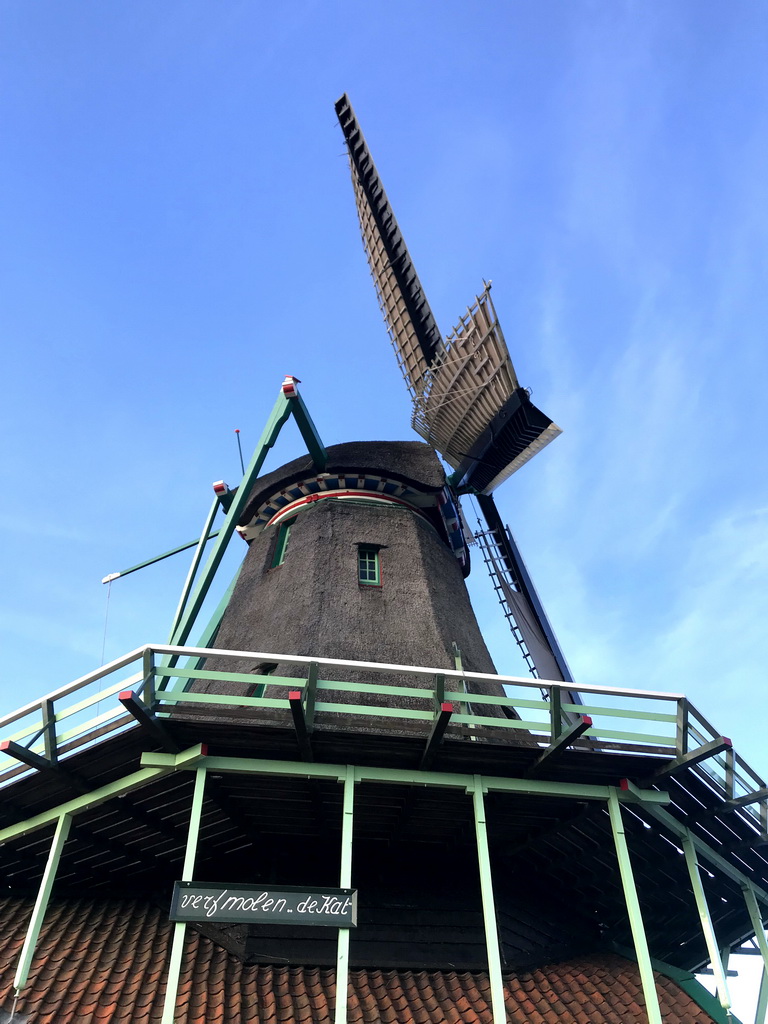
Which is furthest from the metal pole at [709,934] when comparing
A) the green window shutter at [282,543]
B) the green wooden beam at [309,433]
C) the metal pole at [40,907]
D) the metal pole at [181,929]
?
the green wooden beam at [309,433]

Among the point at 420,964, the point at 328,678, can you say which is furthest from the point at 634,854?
the point at 328,678

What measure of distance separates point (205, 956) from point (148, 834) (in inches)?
60.0

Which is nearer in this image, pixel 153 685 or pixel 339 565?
pixel 153 685

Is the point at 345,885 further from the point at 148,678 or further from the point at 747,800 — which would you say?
the point at 747,800

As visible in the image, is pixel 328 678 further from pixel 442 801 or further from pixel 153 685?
pixel 153 685

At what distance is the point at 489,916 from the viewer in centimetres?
769

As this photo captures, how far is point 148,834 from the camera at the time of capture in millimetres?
9469

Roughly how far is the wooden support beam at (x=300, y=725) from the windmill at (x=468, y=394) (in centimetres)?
530

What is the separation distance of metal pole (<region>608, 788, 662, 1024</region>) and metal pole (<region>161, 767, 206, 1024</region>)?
4.28m

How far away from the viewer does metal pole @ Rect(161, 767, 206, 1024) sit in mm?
6582

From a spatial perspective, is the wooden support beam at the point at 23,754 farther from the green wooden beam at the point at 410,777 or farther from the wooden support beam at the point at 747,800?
the wooden support beam at the point at 747,800

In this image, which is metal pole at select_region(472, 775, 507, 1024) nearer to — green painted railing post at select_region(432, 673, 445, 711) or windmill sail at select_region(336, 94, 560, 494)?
green painted railing post at select_region(432, 673, 445, 711)

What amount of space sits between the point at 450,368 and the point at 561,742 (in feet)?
30.8

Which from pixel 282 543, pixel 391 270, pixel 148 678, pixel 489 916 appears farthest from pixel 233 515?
pixel 391 270
